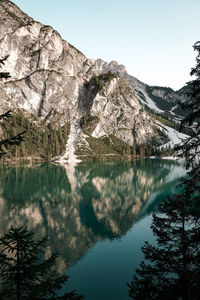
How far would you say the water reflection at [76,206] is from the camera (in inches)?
1527

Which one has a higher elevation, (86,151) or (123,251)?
(86,151)

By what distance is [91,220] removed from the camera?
4725 cm

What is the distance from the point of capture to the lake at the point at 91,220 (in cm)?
2661

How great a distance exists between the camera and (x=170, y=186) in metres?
83.1

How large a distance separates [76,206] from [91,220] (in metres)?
11.4

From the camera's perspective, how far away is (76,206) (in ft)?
189

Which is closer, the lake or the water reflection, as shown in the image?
the lake

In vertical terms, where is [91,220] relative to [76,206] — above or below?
below

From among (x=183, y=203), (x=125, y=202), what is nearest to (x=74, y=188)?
(x=125, y=202)

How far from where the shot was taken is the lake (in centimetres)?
2661

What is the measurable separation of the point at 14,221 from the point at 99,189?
36795 mm

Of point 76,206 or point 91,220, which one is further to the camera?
point 76,206

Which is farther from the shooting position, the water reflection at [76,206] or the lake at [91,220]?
the water reflection at [76,206]

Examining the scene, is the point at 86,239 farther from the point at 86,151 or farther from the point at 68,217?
the point at 86,151
